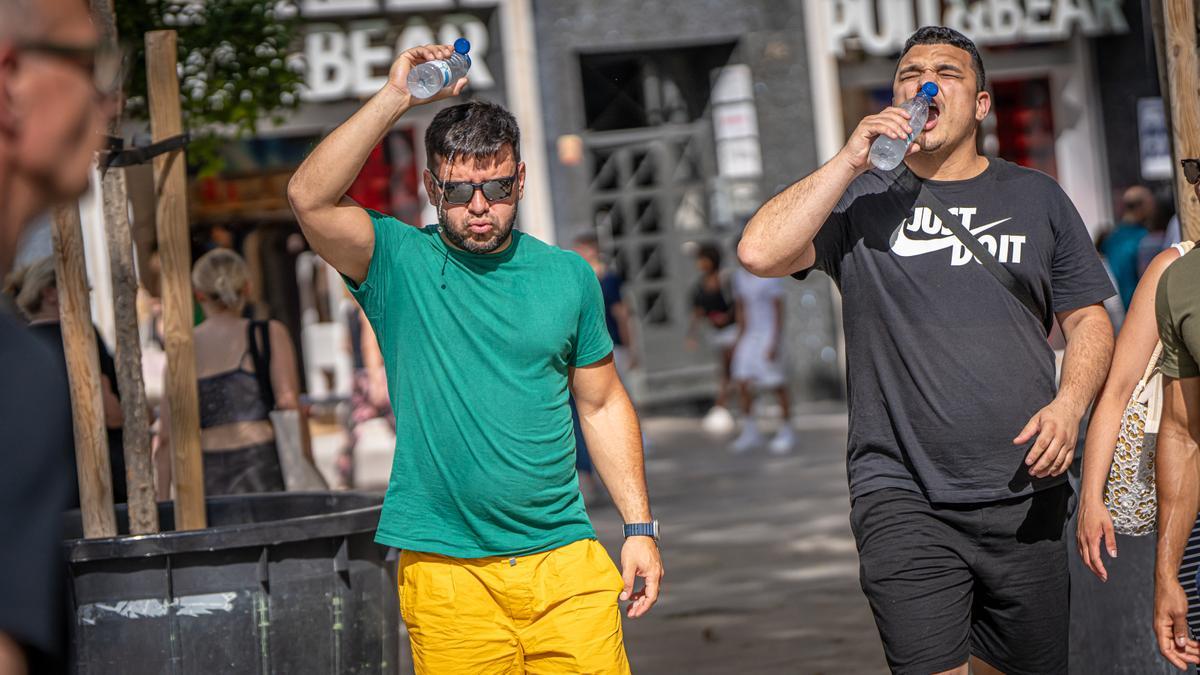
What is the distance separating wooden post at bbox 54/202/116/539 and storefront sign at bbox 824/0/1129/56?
45.1 ft

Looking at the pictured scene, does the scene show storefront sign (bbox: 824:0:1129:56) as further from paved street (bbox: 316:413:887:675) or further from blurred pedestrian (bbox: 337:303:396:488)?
blurred pedestrian (bbox: 337:303:396:488)

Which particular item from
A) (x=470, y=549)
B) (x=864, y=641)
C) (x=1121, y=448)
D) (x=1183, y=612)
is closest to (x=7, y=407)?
(x=470, y=549)

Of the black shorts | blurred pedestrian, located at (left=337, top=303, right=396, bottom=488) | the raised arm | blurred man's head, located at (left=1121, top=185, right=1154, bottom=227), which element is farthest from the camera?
blurred man's head, located at (left=1121, top=185, right=1154, bottom=227)

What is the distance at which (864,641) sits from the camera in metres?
7.14

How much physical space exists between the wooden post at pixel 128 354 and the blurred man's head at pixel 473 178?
143 cm

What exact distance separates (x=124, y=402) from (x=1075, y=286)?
272 cm

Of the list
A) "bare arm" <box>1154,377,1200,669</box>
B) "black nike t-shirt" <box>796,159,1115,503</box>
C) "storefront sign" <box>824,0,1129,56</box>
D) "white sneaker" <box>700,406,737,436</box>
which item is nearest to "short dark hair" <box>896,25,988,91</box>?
"black nike t-shirt" <box>796,159,1115,503</box>

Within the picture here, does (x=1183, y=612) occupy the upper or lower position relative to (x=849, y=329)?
lower

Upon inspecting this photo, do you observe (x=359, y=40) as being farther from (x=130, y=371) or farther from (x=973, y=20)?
(x=130, y=371)

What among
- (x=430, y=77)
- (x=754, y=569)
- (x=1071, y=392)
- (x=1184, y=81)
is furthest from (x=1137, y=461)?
(x=754, y=569)

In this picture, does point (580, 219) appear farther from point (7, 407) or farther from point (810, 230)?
point (7, 407)

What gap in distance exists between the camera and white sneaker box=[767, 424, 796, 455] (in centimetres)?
1429

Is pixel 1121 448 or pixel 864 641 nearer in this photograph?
pixel 1121 448

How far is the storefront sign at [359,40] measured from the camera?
16.4 meters
